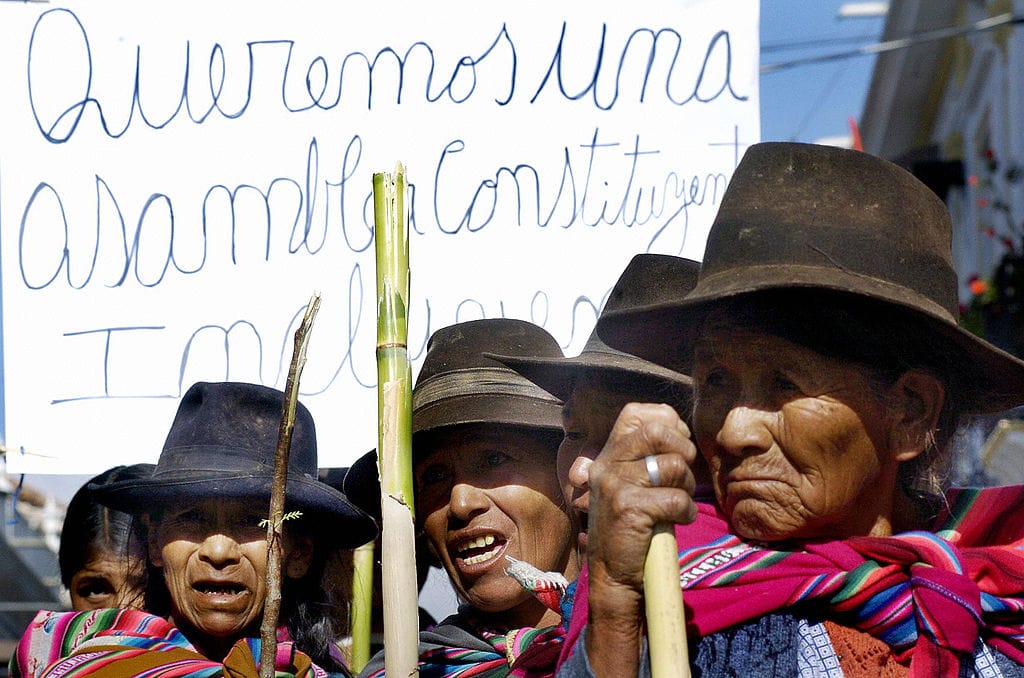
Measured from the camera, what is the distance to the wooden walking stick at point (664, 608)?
5.59 feet

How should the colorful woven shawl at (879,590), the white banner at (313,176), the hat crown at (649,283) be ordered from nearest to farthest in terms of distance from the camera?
the colorful woven shawl at (879,590), the hat crown at (649,283), the white banner at (313,176)

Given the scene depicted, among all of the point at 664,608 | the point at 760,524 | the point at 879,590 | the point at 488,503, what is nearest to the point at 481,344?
the point at 488,503

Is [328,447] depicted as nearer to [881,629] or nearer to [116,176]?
[116,176]

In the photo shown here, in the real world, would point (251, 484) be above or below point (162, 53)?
below

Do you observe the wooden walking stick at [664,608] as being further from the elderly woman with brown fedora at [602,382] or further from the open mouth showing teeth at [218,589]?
the open mouth showing teeth at [218,589]

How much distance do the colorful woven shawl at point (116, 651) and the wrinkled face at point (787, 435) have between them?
3.77ft

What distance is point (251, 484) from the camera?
9.69ft

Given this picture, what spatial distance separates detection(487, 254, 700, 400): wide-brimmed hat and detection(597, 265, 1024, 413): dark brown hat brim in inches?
7.1

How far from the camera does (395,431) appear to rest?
6.68ft

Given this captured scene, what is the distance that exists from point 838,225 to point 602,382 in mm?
706

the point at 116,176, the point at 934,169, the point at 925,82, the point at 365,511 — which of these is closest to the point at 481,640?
the point at 365,511

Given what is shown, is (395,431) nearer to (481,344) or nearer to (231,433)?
(481,344)

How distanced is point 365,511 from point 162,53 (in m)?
1.26

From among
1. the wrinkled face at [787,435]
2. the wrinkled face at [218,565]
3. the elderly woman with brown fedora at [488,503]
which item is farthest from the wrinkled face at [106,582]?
the wrinkled face at [787,435]
